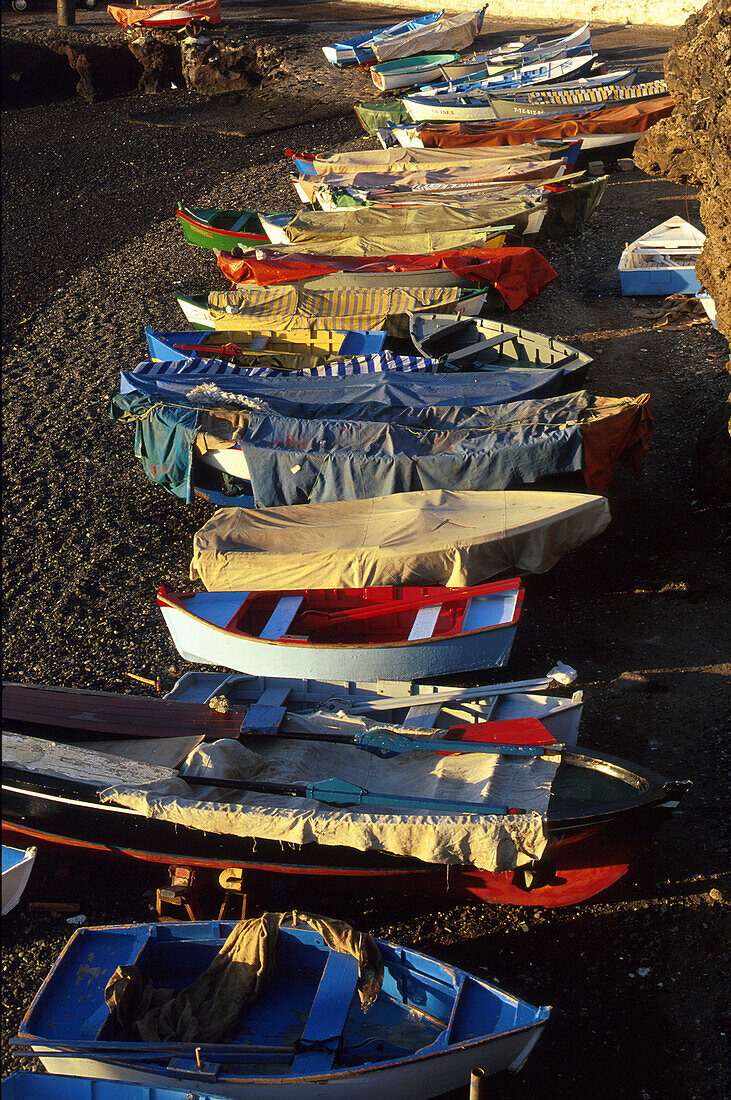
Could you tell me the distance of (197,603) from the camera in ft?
36.0

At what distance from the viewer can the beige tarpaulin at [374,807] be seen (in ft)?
23.7

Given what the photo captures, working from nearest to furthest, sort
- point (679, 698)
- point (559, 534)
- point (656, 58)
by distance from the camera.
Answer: point (679, 698) → point (559, 534) → point (656, 58)

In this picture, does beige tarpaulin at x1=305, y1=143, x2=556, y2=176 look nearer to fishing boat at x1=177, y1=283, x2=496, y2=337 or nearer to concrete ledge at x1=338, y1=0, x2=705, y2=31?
fishing boat at x1=177, y1=283, x2=496, y2=337

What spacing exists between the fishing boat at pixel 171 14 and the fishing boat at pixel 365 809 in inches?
1676

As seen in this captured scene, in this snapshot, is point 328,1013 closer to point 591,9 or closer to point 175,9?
point 591,9

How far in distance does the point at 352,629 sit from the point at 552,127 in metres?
20.1

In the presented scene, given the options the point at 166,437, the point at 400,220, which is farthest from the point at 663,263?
the point at 166,437

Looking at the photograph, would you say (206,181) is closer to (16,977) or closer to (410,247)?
(410,247)

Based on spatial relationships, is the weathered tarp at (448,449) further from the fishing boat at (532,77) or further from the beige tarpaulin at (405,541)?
the fishing boat at (532,77)

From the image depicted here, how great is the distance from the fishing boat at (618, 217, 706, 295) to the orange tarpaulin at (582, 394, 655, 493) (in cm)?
816

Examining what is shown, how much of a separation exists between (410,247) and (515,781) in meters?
14.1

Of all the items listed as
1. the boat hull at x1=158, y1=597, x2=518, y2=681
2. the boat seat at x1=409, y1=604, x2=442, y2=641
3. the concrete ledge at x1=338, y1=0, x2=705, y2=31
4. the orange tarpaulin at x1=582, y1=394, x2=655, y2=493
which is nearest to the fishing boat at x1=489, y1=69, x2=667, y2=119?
the concrete ledge at x1=338, y1=0, x2=705, y2=31

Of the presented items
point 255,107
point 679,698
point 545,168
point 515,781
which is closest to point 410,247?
point 545,168

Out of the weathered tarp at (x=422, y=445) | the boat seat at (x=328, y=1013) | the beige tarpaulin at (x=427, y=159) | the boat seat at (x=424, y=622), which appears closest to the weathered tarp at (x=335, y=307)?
the weathered tarp at (x=422, y=445)
